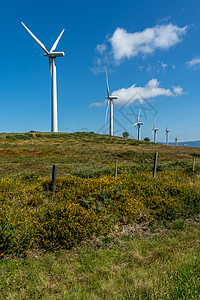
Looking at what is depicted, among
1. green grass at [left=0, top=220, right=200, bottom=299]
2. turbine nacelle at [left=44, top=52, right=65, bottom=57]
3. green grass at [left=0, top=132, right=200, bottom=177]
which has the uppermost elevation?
turbine nacelle at [left=44, top=52, right=65, bottom=57]

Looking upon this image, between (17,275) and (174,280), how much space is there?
416 centimetres

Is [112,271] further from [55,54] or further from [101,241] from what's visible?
[55,54]

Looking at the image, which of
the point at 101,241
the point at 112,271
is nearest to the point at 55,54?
the point at 101,241

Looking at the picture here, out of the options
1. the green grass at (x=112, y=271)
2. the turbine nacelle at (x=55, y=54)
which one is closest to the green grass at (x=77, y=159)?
the green grass at (x=112, y=271)

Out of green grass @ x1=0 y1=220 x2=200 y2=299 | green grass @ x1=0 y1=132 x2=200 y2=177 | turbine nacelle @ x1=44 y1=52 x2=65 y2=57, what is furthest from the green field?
turbine nacelle @ x1=44 y1=52 x2=65 y2=57

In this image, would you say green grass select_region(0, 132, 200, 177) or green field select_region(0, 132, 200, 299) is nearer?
green field select_region(0, 132, 200, 299)

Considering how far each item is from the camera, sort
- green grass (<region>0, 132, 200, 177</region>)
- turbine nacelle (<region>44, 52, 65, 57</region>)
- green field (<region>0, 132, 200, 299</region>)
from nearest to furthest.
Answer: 1. green field (<region>0, 132, 200, 299</region>)
2. green grass (<region>0, 132, 200, 177</region>)
3. turbine nacelle (<region>44, 52, 65, 57</region>)

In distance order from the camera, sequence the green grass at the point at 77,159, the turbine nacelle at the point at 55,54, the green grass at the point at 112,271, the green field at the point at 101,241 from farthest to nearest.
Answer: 1. the turbine nacelle at the point at 55,54
2. the green grass at the point at 77,159
3. the green field at the point at 101,241
4. the green grass at the point at 112,271

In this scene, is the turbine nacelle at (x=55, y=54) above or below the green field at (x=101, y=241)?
above

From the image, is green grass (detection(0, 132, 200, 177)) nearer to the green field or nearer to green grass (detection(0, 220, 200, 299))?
the green field

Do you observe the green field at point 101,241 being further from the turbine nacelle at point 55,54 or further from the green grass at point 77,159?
the turbine nacelle at point 55,54

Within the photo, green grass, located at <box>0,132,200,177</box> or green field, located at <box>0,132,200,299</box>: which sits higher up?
green grass, located at <box>0,132,200,177</box>

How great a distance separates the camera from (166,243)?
22.9 ft

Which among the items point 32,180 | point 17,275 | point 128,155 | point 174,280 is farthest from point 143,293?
point 128,155
